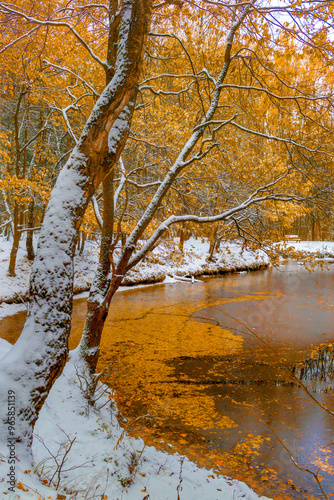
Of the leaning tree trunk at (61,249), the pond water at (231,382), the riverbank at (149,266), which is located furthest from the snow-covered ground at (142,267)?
the leaning tree trunk at (61,249)

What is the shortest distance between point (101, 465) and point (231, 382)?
131 inches

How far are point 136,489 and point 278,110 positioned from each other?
4.95 metres

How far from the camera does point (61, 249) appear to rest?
7.51 ft

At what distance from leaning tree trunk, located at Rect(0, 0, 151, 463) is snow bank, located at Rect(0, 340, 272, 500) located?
1.51 ft

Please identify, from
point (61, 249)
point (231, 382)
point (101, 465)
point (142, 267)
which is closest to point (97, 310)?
point (101, 465)

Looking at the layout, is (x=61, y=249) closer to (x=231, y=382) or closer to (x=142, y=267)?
(x=231, y=382)

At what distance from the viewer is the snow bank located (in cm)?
237

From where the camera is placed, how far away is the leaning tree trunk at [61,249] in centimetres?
196

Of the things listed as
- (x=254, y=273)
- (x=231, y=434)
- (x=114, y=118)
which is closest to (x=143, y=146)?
(x=114, y=118)

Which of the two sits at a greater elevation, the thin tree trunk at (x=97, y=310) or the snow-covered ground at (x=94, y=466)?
the thin tree trunk at (x=97, y=310)

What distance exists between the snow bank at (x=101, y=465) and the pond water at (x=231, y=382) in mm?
329

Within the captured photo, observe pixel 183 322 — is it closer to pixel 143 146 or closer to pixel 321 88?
pixel 143 146

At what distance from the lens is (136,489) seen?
2.62 meters

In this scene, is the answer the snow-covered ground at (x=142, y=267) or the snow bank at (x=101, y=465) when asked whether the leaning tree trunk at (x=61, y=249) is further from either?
the snow-covered ground at (x=142, y=267)
